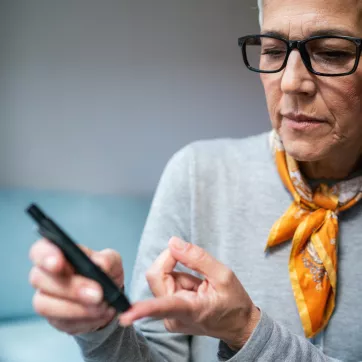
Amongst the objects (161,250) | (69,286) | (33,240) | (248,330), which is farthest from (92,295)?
(33,240)

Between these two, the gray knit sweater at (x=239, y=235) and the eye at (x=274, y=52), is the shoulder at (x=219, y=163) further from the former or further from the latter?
the eye at (x=274, y=52)

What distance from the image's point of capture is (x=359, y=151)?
1.03m

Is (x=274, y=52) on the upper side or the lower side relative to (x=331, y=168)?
upper

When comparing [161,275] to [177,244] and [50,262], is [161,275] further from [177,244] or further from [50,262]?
[50,262]

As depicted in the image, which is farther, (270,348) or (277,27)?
(277,27)

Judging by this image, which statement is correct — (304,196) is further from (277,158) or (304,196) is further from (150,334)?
(150,334)

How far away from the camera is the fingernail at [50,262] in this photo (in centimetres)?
56

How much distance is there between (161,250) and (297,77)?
16.8 inches

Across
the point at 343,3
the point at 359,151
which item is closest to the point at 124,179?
the point at 359,151

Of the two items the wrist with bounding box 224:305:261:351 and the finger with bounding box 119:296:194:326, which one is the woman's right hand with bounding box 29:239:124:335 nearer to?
the finger with bounding box 119:296:194:326

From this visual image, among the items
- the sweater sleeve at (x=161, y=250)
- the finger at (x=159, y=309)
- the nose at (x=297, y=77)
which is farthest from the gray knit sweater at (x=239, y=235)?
the finger at (x=159, y=309)

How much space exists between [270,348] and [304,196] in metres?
0.37

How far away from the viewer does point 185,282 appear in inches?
27.9

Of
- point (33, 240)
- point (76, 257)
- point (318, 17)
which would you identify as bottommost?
point (33, 240)
